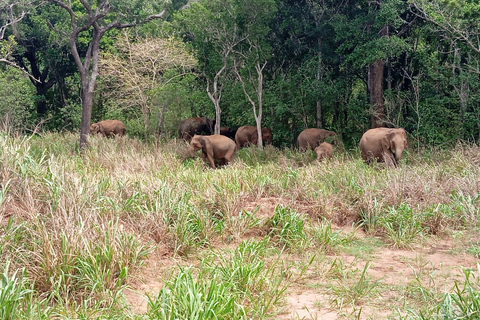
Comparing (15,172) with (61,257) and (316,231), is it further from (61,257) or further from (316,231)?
(316,231)

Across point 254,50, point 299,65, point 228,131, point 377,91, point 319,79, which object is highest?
point 254,50

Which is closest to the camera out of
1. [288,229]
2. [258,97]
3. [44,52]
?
[288,229]

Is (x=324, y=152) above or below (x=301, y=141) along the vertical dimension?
above

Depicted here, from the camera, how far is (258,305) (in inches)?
177

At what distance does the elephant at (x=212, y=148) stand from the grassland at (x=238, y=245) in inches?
167

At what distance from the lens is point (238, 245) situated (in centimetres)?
655

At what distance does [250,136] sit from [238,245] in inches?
443

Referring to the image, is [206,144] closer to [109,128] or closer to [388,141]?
[388,141]

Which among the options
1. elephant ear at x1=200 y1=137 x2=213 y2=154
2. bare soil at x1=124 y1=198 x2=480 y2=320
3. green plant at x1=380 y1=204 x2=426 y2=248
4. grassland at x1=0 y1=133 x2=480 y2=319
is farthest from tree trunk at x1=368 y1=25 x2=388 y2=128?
bare soil at x1=124 y1=198 x2=480 y2=320

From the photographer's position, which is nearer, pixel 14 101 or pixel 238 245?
pixel 238 245

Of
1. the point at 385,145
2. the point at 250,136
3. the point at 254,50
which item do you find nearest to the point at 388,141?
the point at 385,145

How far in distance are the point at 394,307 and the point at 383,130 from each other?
810 centimetres

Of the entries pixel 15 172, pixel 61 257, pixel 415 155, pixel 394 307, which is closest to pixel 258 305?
pixel 394 307

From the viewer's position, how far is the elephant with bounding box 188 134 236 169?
13.6m
